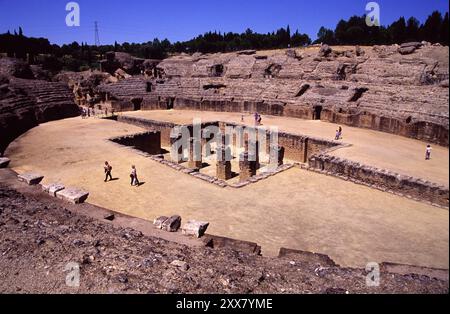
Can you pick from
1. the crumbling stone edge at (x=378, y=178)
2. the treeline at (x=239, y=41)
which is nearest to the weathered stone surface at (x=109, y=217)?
the crumbling stone edge at (x=378, y=178)

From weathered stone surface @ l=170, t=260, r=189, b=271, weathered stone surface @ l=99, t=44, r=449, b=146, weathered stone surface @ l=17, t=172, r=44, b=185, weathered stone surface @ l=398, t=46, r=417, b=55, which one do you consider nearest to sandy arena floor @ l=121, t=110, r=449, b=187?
weathered stone surface @ l=99, t=44, r=449, b=146

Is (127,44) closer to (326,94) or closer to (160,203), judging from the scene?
(326,94)

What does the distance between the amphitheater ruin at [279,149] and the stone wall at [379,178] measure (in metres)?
0.04

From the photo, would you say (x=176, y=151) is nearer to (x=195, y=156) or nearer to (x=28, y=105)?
(x=195, y=156)

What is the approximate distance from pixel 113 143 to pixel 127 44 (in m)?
77.0

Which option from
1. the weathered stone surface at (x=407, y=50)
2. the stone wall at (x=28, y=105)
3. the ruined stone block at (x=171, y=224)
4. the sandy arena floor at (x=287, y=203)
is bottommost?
the sandy arena floor at (x=287, y=203)

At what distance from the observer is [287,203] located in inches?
381

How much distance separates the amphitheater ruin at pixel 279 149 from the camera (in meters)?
8.12

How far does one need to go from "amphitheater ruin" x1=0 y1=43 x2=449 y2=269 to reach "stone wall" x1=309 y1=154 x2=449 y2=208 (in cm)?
4

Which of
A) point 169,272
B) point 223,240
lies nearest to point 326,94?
point 223,240

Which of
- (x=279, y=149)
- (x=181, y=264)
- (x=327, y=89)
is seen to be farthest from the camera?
(x=327, y=89)

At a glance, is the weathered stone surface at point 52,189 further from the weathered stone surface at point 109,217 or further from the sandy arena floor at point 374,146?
the sandy arena floor at point 374,146

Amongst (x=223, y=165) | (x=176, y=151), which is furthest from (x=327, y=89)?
(x=223, y=165)

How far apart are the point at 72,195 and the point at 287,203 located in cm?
569
